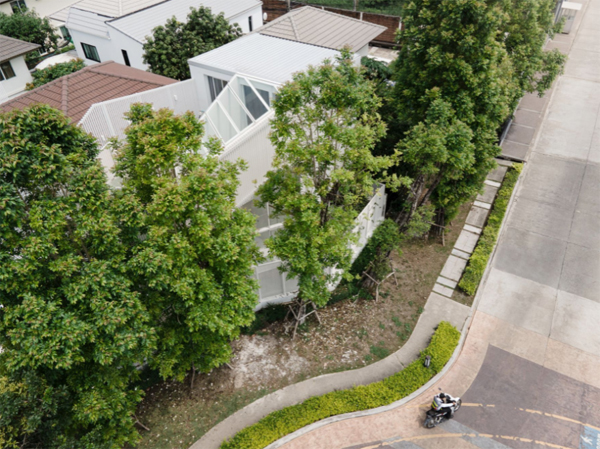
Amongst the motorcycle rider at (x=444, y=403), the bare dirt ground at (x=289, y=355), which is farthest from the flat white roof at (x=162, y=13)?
the motorcycle rider at (x=444, y=403)

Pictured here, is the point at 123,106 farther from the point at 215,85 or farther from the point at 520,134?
the point at 520,134

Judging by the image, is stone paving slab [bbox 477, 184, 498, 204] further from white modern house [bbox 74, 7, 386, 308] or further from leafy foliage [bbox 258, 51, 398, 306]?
leafy foliage [bbox 258, 51, 398, 306]

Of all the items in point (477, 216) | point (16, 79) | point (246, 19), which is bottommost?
point (477, 216)

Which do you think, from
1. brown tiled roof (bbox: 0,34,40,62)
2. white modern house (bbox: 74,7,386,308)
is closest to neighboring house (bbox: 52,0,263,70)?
brown tiled roof (bbox: 0,34,40,62)

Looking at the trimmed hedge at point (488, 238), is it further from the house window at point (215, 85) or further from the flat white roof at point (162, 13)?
the flat white roof at point (162, 13)

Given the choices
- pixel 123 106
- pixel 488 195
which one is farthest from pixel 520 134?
pixel 123 106
